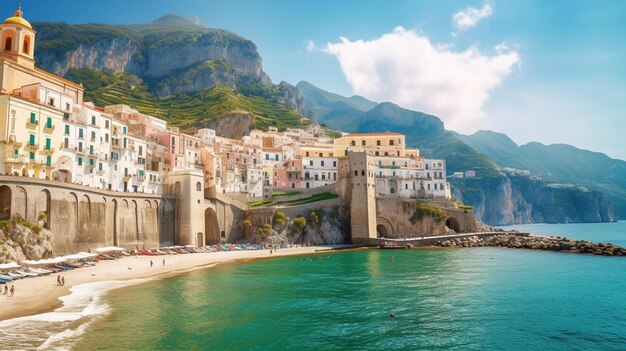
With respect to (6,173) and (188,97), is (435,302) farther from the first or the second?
(188,97)

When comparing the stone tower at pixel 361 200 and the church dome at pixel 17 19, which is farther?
the stone tower at pixel 361 200

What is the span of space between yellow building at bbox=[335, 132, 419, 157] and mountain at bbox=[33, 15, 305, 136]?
41.2 m

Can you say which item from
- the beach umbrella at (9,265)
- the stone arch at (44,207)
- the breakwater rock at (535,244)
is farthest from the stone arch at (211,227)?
the breakwater rock at (535,244)

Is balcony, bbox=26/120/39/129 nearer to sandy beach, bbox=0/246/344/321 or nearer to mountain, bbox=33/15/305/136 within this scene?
sandy beach, bbox=0/246/344/321

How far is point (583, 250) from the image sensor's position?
6047 cm

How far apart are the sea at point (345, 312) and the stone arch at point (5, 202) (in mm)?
10970

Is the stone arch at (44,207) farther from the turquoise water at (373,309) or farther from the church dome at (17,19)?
the church dome at (17,19)

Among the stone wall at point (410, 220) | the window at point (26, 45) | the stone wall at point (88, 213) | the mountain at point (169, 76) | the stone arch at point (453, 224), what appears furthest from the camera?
the mountain at point (169, 76)

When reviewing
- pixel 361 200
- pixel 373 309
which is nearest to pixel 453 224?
pixel 361 200

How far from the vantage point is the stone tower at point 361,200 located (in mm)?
68312

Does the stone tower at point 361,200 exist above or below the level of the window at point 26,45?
below

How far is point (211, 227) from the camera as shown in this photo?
64.1 meters

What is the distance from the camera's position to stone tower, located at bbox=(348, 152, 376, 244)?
6831 centimetres

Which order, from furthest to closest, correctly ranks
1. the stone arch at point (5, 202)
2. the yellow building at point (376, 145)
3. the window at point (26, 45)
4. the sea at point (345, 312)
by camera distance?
the yellow building at point (376, 145), the window at point (26, 45), the stone arch at point (5, 202), the sea at point (345, 312)
